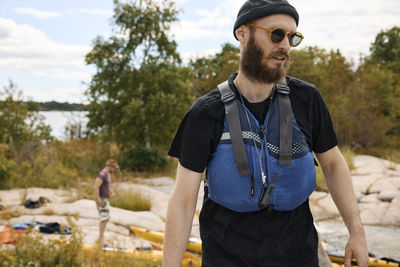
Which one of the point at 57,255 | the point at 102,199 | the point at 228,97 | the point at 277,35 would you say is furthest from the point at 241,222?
the point at 102,199

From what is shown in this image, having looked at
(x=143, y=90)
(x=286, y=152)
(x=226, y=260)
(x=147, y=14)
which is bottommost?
(x=226, y=260)

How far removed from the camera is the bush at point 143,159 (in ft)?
51.0

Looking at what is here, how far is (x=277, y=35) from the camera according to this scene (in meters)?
1.73

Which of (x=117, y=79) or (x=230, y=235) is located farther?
(x=117, y=79)

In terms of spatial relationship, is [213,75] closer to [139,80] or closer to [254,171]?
[139,80]

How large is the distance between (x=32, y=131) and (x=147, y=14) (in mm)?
5939

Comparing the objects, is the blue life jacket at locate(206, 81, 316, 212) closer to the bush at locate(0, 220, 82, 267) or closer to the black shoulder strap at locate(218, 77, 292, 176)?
the black shoulder strap at locate(218, 77, 292, 176)

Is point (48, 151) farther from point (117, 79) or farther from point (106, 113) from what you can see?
point (117, 79)

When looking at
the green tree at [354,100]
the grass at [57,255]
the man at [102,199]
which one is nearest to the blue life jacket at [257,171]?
the grass at [57,255]

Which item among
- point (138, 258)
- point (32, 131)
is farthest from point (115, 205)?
point (32, 131)

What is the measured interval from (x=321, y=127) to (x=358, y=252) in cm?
56

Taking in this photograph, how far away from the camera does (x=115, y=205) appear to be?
1014 cm

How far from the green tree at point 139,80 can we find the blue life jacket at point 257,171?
1336 cm

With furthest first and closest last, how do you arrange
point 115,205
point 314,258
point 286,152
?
point 115,205, point 314,258, point 286,152
